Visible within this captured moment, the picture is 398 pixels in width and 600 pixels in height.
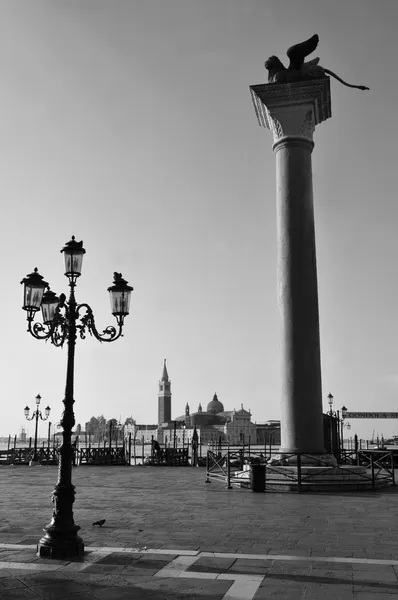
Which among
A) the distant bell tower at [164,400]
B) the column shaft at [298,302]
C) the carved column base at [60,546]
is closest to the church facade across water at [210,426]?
the distant bell tower at [164,400]

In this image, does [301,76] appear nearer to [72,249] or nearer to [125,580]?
[72,249]

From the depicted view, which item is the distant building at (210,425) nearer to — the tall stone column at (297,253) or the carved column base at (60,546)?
the tall stone column at (297,253)

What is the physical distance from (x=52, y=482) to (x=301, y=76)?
15729 millimetres

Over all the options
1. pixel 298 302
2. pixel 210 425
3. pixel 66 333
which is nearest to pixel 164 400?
pixel 210 425

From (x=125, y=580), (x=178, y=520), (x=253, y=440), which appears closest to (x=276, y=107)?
(x=178, y=520)

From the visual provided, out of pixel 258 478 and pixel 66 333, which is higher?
pixel 66 333

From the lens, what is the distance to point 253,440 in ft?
562

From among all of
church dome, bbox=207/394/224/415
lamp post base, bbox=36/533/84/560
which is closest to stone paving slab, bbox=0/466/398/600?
lamp post base, bbox=36/533/84/560

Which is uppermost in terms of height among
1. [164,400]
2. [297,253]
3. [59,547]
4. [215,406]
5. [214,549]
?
[164,400]

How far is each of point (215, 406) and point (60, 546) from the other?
182 meters

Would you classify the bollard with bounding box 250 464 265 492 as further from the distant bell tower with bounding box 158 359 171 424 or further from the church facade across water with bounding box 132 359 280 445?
the distant bell tower with bounding box 158 359 171 424

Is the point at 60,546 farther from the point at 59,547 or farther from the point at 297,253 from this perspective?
the point at 297,253

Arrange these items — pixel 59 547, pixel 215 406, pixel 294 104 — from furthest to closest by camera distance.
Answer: pixel 215 406, pixel 294 104, pixel 59 547

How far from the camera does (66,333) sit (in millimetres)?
10258
